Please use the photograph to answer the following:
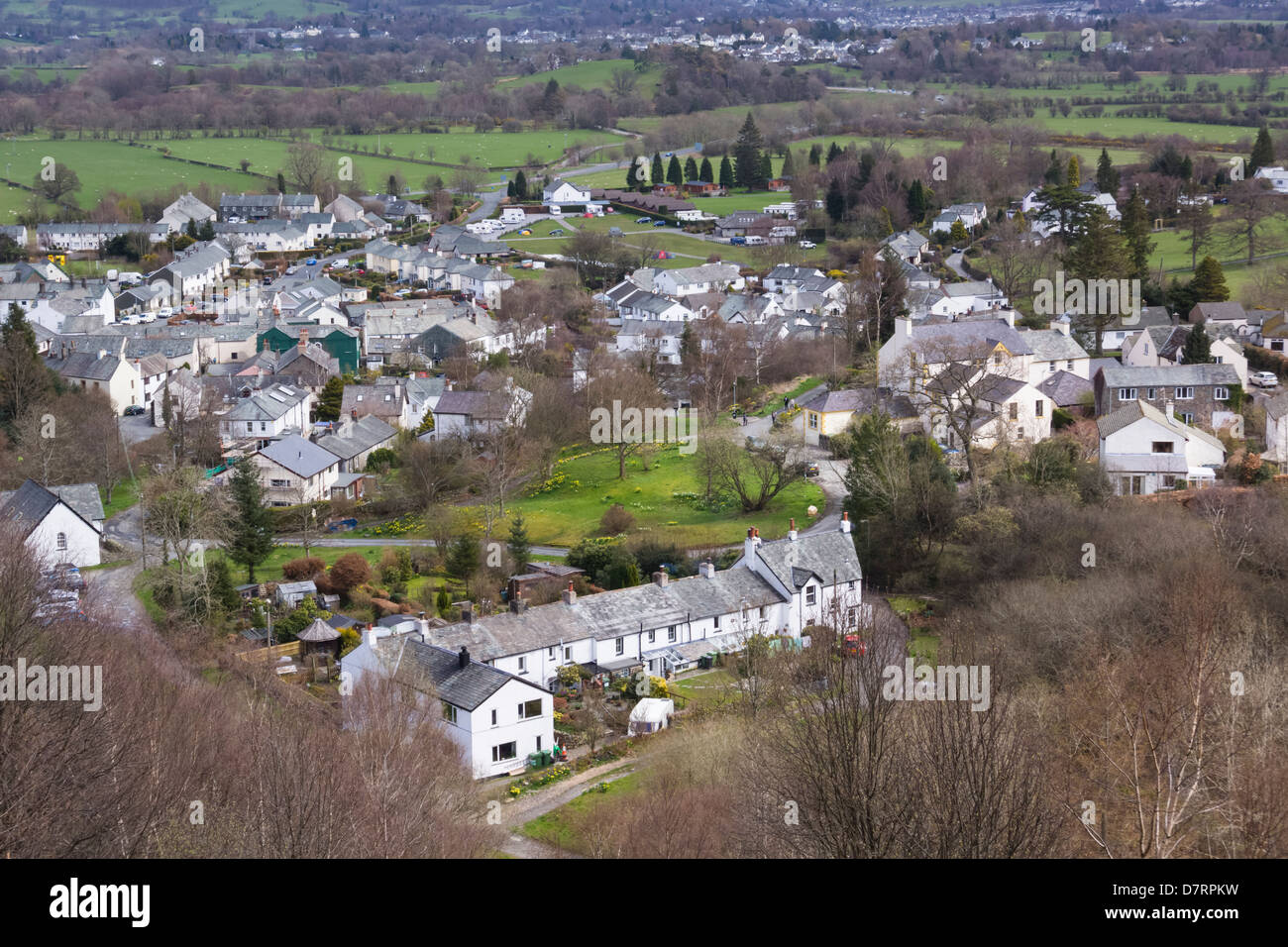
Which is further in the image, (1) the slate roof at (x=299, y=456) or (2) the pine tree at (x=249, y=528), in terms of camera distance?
(1) the slate roof at (x=299, y=456)

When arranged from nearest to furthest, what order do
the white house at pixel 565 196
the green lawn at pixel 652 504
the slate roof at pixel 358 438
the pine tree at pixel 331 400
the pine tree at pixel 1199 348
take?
the green lawn at pixel 652 504 → the pine tree at pixel 1199 348 → the slate roof at pixel 358 438 → the pine tree at pixel 331 400 → the white house at pixel 565 196

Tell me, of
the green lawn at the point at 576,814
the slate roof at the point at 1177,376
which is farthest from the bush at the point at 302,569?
the slate roof at the point at 1177,376

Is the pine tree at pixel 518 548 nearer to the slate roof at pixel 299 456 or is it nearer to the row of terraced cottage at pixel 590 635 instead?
the row of terraced cottage at pixel 590 635

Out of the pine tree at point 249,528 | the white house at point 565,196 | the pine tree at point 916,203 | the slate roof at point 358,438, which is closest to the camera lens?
the pine tree at point 249,528

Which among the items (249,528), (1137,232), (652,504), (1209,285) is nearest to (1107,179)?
(1137,232)

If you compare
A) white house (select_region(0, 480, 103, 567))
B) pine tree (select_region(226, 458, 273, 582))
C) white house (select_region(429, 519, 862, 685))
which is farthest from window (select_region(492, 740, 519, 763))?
white house (select_region(0, 480, 103, 567))
